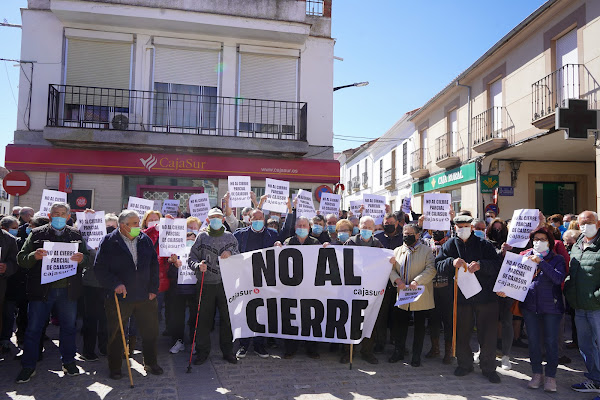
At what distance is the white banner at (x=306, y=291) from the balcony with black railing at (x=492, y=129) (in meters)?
11.2

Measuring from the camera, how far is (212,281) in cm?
579

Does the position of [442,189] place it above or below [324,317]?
above

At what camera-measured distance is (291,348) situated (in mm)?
5906

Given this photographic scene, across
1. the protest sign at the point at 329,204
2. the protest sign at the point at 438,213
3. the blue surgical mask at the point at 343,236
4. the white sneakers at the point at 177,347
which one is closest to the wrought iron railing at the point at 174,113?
the protest sign at the point at 329,204

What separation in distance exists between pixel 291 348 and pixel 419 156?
1856 centimetres

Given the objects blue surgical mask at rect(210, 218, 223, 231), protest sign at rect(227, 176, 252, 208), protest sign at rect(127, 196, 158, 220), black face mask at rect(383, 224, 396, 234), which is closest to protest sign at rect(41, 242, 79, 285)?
→ blue surgical mask at rect(210, 218, 223, 231)

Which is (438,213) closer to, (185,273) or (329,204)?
(329,204)

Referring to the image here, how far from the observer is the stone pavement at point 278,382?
463cm

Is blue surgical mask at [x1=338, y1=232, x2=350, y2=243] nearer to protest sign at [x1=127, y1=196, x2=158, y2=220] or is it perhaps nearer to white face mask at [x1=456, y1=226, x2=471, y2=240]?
white face mask at [x1=456, y1=226, x2=471, y2=240]

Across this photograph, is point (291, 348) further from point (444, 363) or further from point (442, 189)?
point (442, 189)

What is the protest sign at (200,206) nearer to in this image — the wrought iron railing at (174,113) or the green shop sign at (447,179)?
the wrought iron railing at (174,113)

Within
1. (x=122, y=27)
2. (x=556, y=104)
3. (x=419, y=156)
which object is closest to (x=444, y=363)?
(x=556, y=104)

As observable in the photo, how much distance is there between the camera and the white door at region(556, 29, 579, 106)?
11862mm

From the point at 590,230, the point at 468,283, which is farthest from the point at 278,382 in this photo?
the point at 590,230
